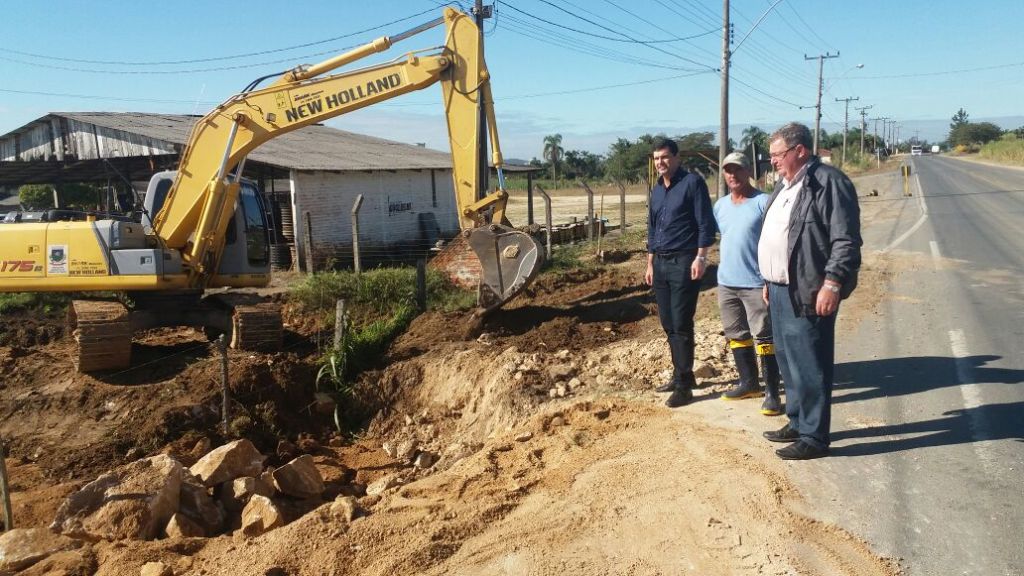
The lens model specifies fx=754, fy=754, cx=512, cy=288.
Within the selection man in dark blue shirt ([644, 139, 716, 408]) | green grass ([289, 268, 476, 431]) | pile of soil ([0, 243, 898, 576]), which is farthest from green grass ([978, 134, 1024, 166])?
man in dark blue shirt ([644, 139, 716, 408])

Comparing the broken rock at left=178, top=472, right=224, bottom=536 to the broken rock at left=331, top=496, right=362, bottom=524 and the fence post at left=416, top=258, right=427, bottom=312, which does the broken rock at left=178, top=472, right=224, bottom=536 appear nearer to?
the broken rock at left=331, top=496, right=362, bottom=524

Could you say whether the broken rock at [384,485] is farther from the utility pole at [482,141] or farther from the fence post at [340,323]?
the utility pole at [482,141]

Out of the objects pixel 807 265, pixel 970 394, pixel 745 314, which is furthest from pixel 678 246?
pixel 970 394

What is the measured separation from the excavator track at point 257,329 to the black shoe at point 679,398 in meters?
5.49

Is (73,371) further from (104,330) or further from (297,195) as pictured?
(297,195)

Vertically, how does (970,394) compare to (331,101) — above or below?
below

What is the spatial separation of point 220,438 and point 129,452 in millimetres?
812

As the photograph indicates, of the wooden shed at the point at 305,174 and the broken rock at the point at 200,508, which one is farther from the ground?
the wooden shed at the point at 305,174

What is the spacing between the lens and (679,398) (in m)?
5.74

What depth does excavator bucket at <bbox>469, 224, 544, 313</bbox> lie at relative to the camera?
959 cm

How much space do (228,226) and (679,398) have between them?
6968 millimetres

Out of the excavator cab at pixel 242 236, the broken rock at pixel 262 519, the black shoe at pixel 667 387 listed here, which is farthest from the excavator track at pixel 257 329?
the black shoe at pixel 667 387

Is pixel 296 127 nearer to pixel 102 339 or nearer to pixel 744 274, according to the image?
pixel 102 339

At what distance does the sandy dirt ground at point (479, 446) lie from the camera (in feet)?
12.3
